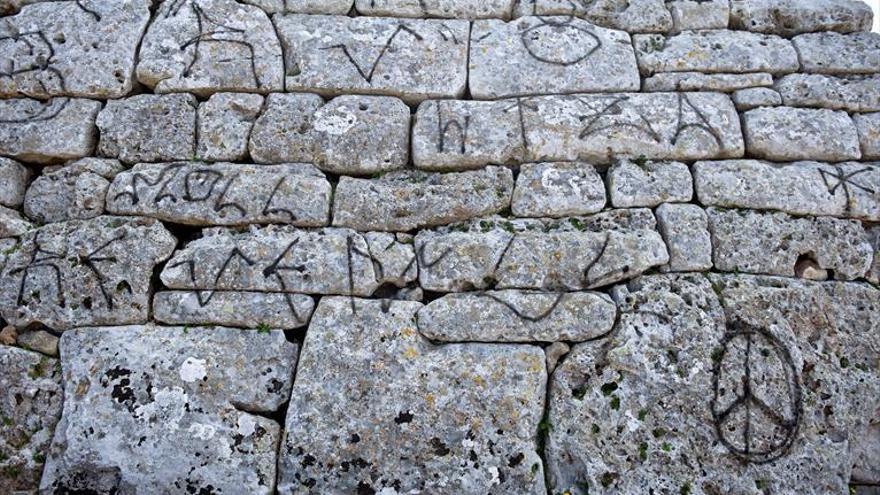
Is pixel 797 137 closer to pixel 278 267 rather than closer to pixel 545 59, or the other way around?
pixel 545 59

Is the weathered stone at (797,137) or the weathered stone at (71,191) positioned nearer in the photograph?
the weathered stone at (71,191)

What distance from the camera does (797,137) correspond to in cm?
370

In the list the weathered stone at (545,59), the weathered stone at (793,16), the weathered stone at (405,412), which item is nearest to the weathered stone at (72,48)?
the weathered stone at (405,412)

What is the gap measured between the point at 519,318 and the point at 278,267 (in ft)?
4.40

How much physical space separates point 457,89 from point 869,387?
113 inches

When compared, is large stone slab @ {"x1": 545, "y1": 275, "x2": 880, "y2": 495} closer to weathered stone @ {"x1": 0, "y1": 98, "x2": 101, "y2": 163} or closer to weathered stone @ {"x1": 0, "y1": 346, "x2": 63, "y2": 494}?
weathered stone @ {"x1": 0, "y1": 346, "x2": 63, "y2": 494}

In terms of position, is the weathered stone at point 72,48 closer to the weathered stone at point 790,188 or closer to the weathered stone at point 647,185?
the weathered stone at point 647,185

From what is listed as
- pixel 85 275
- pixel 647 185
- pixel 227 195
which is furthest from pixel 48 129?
pixel 647 185

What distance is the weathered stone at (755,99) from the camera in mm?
3779

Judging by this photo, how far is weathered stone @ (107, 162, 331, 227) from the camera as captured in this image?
3.43 metres

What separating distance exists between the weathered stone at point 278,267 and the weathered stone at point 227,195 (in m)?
0.16

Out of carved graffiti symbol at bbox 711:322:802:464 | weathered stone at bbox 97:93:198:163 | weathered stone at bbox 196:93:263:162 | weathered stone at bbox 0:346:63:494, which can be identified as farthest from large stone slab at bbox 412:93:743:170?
weathered stone at bbox 0:346:63:494

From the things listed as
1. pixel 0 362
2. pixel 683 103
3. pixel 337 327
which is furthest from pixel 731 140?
pixel 0 362

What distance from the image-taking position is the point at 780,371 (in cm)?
320
